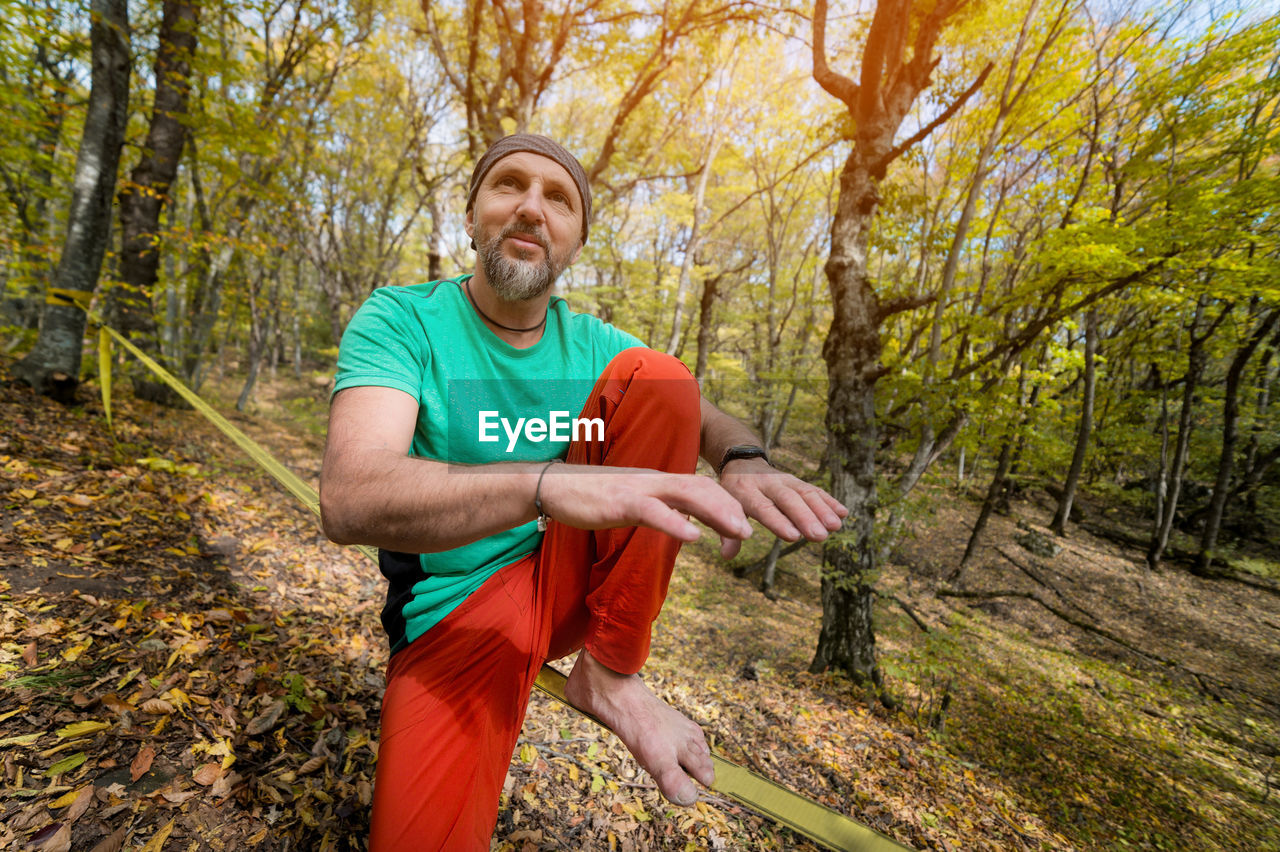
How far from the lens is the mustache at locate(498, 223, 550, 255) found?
1.72 meters

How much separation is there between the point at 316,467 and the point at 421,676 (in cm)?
782

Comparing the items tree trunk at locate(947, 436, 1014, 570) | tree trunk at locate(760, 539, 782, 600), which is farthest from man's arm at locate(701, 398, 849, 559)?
tree trunk at locate(947, 436, 1014, 570)

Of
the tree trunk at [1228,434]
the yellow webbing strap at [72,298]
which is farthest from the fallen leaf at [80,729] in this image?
the tree trunk at [1228,434]

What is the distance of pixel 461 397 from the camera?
1.58 m

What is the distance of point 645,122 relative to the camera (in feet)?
31.7

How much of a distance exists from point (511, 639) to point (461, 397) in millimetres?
851

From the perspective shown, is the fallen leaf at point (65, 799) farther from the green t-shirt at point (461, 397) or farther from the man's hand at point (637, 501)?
the man's hand at point (637, 501)

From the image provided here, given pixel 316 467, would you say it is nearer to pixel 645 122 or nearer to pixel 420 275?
pixel 645 122

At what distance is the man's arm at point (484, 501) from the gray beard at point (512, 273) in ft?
3.01

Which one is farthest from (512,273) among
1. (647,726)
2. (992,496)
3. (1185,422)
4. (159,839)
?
(1185,422)

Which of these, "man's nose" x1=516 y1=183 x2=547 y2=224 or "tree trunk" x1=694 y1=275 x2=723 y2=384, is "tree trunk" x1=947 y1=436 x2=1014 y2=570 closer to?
"tree trunk" x1=694 y1=275 x2=723 y2=384

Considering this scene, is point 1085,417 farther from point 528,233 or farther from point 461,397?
point 461,397

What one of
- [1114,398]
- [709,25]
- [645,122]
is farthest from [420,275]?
[1114,398]

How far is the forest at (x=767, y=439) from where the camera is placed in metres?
1.89
